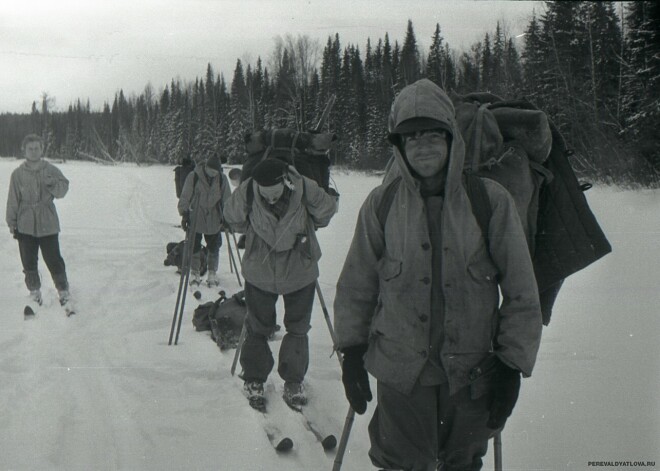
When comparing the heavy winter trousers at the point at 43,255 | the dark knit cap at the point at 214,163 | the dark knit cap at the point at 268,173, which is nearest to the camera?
the dark knit cap at the point at 268,173

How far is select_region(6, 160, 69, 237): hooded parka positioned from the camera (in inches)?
232

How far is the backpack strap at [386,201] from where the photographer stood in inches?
81.7

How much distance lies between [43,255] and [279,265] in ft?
12.9

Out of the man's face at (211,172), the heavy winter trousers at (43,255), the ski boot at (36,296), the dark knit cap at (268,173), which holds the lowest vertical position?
the ski boot at (36,296)

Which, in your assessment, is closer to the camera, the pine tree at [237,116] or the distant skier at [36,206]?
the distant skier at [36,206]

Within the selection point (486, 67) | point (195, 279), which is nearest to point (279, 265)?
point (486, 67)

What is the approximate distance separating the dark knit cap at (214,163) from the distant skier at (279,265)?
3785mm

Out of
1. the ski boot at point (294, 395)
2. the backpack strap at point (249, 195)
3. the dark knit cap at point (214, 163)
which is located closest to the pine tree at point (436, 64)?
the backpack strap at point (249, 195)

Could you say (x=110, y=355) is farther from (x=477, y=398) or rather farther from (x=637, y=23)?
(x=637, y=23)

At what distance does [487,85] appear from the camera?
15.4 ft

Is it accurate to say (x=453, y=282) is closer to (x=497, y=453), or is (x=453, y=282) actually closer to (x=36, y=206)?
(x=497, y=453)

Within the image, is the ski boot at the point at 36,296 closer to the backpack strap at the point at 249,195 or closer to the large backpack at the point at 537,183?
the backpack strap at the point at 249,195

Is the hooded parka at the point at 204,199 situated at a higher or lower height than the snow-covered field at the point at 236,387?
higher

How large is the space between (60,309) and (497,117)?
223 inches
